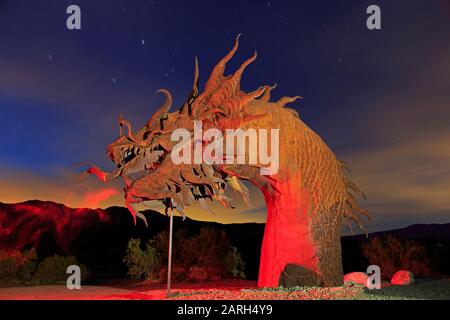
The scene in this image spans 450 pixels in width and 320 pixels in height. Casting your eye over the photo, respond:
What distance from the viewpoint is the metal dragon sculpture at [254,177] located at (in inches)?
422

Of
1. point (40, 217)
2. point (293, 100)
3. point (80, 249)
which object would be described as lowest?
point (80, 249)

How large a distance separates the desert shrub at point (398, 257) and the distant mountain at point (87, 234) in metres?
11.3

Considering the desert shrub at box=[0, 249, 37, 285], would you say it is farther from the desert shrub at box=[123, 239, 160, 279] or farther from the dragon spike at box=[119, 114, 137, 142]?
→ the dragon spike at box=[119, 114, 137, 142]

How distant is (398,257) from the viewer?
23609 mm

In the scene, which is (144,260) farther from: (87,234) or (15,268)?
(87,234)

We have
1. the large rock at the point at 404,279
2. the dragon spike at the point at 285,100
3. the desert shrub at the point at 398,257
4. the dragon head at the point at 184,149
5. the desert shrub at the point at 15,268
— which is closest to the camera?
the dragon head at the point at 184,149

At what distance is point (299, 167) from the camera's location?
1109cm

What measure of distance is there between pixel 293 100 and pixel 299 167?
1740mm

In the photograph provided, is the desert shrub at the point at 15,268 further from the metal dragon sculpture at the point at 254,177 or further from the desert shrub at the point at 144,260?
the metal dragon sculpture at the point at 254,177

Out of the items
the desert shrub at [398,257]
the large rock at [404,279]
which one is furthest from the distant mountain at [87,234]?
the large rock at [404,279]

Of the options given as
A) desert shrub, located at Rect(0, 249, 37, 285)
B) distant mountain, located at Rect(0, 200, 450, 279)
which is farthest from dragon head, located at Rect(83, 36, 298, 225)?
distant mountain, located at Rect(0, 200, 450, 279)

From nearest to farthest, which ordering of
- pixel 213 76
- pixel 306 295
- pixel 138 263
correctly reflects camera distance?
pixel 306 295 → pixel 213 76 → pixel 138 263
